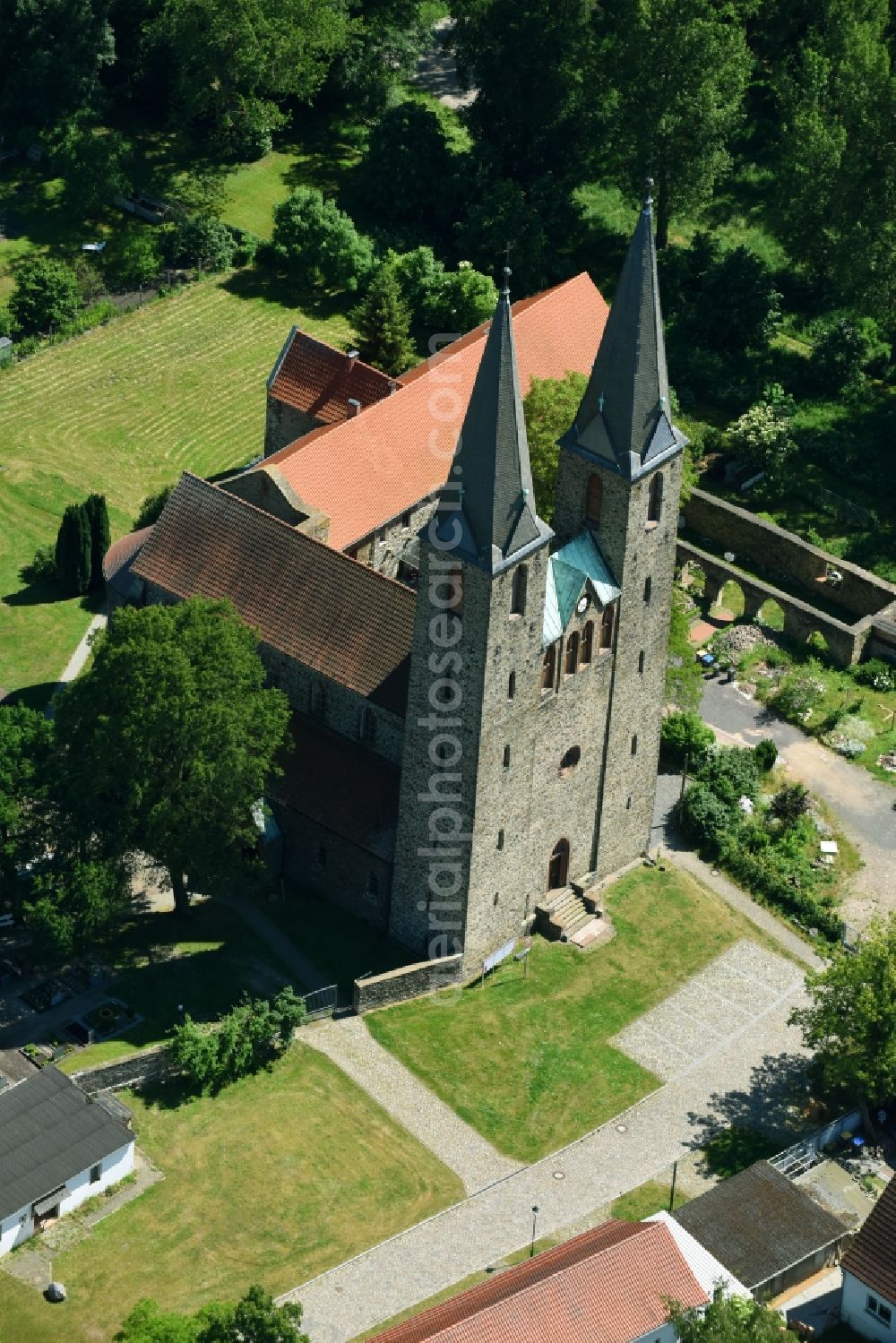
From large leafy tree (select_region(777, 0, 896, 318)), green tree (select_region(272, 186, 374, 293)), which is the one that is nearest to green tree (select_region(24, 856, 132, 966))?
green tree (select_region(272, 186, 374, 293))

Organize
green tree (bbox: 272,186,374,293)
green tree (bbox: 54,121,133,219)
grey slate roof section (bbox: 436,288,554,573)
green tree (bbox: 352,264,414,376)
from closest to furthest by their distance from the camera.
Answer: grey slate roof section (bbox: 436,288,554,573)
green tree (bbox: 352,264,414,376)
green tree (bbox: 272,186,374,293)
green tree (bbox: 54,121,133,219)

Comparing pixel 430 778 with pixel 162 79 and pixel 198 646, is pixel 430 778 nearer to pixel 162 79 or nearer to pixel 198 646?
pixel 198 646

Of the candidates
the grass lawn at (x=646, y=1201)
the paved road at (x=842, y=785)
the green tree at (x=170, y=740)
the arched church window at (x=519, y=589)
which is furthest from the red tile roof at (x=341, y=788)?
the paved road at (x=842, y=785)

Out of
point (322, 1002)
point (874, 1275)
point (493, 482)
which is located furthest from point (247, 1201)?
point (493, 482)

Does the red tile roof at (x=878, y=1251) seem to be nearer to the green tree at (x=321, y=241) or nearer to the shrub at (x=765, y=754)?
the shrub at (x=765, y=754)

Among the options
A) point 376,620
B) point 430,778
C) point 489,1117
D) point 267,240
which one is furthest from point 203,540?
point 267,240

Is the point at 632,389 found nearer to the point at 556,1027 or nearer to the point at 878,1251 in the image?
the point at 556,1027

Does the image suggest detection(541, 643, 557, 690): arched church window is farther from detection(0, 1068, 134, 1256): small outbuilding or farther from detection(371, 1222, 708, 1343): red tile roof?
detection(0, 1068, 134, 1256): small outbuilding
